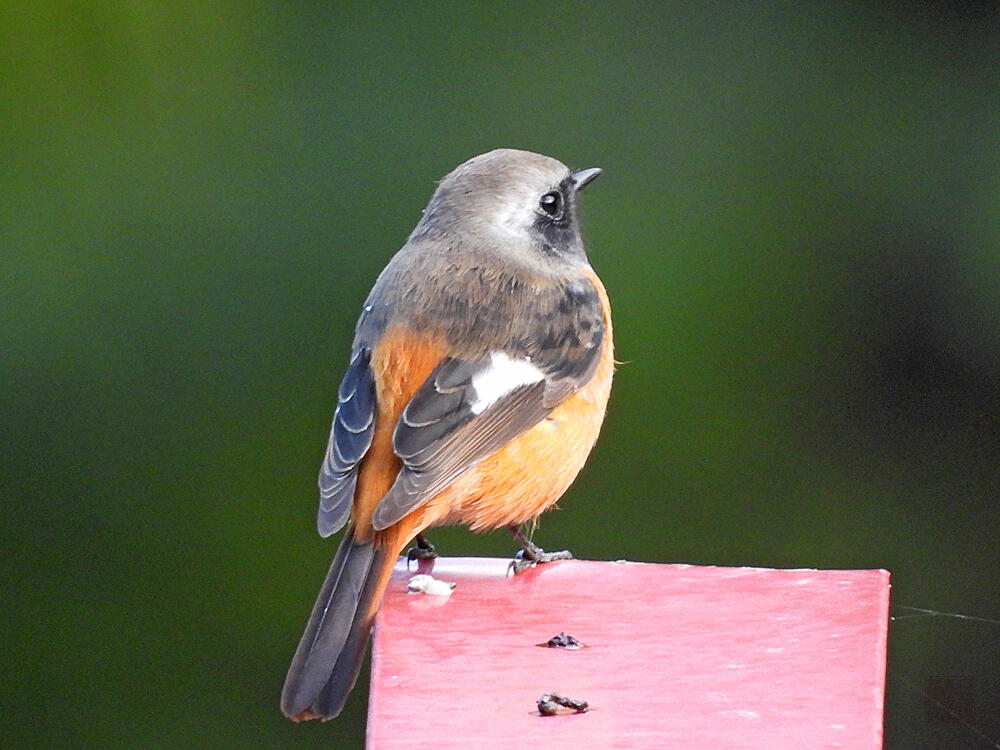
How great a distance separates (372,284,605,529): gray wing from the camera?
3.02 metres

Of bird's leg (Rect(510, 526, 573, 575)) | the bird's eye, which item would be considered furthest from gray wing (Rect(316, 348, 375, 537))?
the bird's eye

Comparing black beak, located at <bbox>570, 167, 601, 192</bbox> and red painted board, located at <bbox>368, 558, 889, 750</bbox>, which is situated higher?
black beak, located at <bbox>570, 167, 601, 192</bbox>

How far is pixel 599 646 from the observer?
2469 millimetres

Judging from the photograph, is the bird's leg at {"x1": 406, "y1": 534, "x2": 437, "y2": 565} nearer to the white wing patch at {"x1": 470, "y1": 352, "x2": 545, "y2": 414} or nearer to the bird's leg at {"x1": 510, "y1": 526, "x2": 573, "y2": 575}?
the bird's leg at {"x1": 510, "y1": 526, "x2": 573, "y2": 575}

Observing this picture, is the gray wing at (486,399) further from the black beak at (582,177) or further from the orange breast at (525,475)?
the black beak at (582,177)

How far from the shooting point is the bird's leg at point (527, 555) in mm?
3035

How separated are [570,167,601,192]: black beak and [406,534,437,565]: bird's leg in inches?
45.4

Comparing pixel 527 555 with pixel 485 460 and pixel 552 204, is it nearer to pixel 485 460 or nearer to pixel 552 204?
pixel 485 460

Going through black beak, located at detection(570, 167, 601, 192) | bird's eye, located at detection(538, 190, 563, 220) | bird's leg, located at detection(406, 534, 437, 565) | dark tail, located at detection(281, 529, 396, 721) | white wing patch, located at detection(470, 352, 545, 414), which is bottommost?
bird's leg, located at detection(406, 534, 437, 565)

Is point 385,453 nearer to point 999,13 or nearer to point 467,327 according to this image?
point 467,327

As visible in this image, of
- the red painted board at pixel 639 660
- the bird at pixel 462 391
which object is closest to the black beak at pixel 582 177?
the bird at pixel 462 391

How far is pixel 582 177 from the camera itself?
13.4 feet

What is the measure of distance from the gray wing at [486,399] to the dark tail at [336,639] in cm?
10

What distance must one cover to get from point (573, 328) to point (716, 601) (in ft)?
3.52
